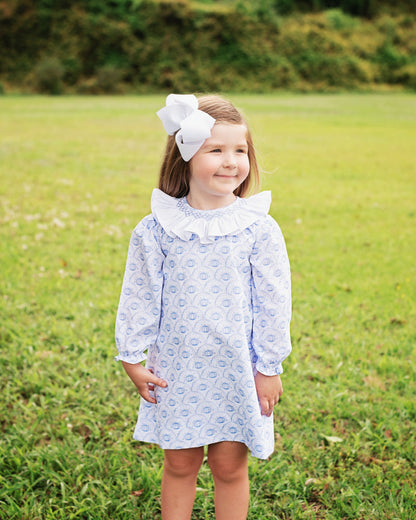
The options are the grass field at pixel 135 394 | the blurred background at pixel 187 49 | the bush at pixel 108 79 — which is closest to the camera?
the grass field at pixel 135 394

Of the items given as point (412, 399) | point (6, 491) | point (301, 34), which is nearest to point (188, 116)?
point (6, 491)

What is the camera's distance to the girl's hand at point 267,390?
1.74 metres

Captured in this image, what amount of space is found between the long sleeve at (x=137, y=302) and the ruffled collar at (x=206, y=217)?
6cm

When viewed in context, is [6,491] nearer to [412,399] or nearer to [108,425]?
[108,425]

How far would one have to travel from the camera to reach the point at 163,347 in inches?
69.9

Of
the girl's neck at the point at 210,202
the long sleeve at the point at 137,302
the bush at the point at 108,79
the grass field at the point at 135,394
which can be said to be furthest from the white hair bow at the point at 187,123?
the bush at the point at 108,79

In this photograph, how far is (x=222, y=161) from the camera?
166cm

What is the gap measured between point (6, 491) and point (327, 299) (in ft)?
8.70

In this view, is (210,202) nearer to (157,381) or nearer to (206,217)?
(206,217)

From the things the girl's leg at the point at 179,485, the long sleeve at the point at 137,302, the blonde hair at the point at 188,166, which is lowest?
the girl's leg at the point at 179,485

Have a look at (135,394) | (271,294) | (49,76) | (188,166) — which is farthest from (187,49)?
(271,294)

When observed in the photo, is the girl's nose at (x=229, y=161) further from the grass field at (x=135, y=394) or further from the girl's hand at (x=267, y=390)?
the grass field at (x=135, y=394)

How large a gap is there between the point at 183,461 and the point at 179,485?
0.33ft

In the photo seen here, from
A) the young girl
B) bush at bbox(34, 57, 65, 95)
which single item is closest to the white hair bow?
the young girl
